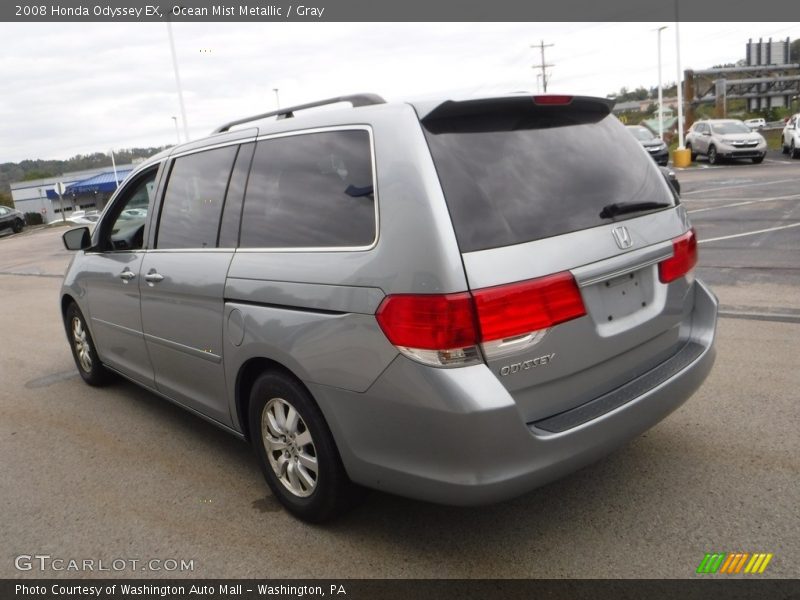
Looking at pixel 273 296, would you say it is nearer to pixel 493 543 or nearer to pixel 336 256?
pixel 336 256

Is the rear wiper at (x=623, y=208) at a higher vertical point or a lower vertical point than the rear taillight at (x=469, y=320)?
higher

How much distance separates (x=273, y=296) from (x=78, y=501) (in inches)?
65.2

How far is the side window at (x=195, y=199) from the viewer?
3.56 meters

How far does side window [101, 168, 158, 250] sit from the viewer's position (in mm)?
4320

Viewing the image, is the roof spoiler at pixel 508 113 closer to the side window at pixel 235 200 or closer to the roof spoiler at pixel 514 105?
the roof spoiler at pixel 514 105

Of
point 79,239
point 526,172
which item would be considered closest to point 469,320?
point 526,172

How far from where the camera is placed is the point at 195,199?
377 centimetres

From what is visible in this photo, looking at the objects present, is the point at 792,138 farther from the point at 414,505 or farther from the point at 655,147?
the point at 414,505

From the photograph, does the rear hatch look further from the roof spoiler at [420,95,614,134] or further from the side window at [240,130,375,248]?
the side window at [240,130,375,248]

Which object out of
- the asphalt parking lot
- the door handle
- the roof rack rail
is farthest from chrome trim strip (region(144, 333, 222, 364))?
the roof rack rail

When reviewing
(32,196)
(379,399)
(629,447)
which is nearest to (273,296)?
(379,399)
